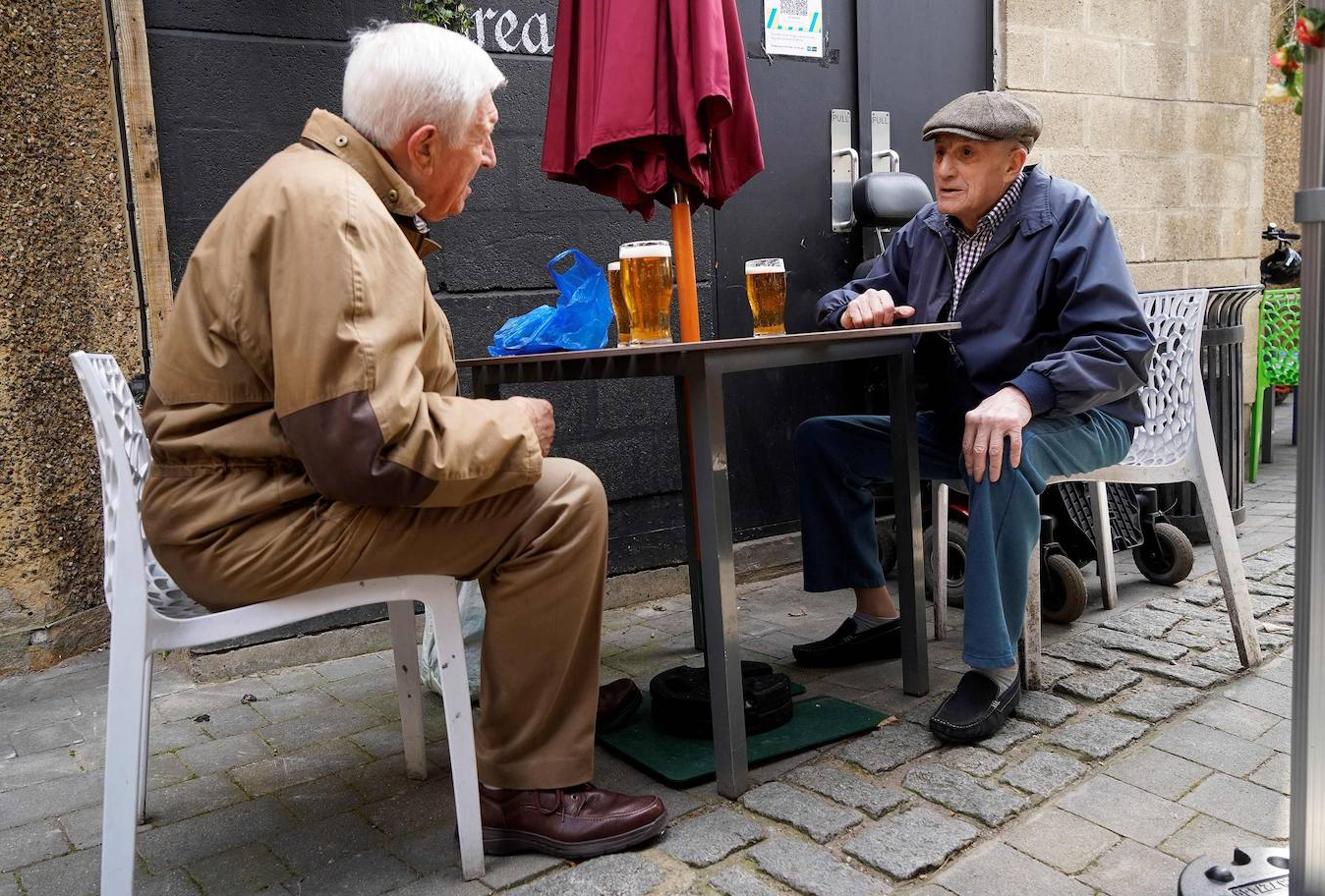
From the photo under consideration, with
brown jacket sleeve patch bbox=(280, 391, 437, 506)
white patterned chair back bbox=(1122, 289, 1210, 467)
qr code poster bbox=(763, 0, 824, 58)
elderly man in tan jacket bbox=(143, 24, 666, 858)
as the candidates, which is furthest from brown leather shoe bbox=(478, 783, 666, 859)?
qr code poster bbox=(763, 0, 824, 58)

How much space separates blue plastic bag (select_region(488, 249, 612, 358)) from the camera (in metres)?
2.62

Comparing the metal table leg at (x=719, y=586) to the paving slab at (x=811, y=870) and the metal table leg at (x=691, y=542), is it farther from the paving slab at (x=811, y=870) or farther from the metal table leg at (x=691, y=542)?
the metal table leg at (x=691, y=542)

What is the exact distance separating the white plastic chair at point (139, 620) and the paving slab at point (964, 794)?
0.97 meters

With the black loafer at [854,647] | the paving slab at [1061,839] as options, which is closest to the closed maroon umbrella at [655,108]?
the black loafer at [854,647]

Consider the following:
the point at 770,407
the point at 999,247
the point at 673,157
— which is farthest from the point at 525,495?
the point at 770,407

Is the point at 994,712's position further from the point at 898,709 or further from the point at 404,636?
the point at 404,636

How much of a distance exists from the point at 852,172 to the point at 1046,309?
6.41ft

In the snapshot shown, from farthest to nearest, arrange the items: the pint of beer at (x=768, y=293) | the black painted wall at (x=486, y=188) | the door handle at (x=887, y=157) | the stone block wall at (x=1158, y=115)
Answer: the stone block wall at (x=1158, y=115), the door handle at (x=887, y=157), the black painted wall at (x=486, y=188), the pint of beer at (x=768, y=293)

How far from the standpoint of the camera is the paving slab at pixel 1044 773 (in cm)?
226

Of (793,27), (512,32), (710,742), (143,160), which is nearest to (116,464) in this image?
(710,742)

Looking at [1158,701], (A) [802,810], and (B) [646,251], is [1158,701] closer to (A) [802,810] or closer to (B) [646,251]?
(A) [802,810]

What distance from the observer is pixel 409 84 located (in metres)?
2.00

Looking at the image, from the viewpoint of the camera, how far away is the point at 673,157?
2748 mm

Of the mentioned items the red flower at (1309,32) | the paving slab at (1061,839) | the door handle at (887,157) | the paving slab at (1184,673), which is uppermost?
the door handle at (887,157)
